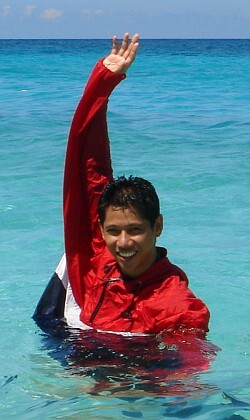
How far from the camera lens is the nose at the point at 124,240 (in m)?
3.37

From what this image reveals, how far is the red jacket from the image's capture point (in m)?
3.30

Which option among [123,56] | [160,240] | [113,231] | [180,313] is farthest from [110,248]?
[160,240]

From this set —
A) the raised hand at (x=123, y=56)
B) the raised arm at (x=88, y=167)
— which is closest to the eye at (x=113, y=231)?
the raised arm at (x=88, y=167)

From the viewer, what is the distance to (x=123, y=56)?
11.7ft

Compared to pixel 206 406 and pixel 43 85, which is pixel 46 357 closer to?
pixel 206 406

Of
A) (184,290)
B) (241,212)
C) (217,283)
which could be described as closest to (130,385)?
(184,290)

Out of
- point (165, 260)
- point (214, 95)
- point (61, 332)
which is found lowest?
point (61, 332)

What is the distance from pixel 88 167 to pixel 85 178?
50 millimetres

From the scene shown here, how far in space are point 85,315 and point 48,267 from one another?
2.33 m

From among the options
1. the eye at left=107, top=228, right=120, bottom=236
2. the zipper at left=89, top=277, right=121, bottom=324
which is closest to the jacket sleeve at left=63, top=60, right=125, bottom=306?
the zipper at left=89, top=277, right=121, bottom=324

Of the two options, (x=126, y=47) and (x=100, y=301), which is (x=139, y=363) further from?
(x=126, y=47)

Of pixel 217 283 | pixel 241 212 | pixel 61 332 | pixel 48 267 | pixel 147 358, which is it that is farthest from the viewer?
pixel 241 212

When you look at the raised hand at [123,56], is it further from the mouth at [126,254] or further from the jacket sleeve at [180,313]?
the jacket sleeve at [180,313]

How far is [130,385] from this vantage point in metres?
3.27
